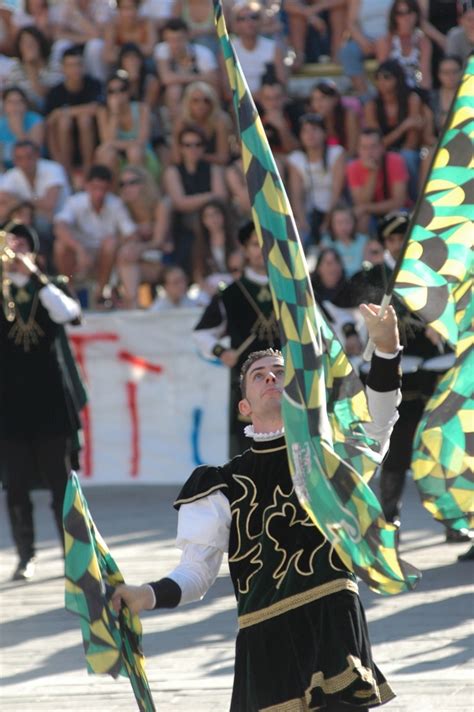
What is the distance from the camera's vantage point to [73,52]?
46.2 feet

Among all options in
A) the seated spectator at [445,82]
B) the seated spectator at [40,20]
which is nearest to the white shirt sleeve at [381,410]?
the seated spectator at [445,82]

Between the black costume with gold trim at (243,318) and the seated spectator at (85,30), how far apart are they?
533cm

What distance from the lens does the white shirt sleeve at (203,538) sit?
456 cm

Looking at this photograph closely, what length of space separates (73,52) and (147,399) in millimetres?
3671

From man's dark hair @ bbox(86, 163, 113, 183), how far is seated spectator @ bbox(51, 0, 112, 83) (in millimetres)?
1604

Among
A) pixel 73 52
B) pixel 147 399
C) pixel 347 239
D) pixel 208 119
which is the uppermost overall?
pixel 73 52

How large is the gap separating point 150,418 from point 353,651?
7.69 m

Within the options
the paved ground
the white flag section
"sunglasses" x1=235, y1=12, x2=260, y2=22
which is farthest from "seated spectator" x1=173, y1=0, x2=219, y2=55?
the paved ground

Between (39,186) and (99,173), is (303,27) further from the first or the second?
(39,186)

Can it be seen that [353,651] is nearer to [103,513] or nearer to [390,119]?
[103,513]

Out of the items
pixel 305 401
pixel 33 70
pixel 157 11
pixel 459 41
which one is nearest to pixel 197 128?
pixel 157 11

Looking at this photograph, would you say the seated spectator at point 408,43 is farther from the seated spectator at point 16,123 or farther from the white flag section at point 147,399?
the seated spectator at point 16,123

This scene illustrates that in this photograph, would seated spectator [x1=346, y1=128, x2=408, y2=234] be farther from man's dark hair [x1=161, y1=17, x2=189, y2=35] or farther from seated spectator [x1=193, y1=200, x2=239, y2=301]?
man's dark hair [x1=161, y1=17, x2=189, y2=35]

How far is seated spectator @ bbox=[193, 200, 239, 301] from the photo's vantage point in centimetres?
1226
